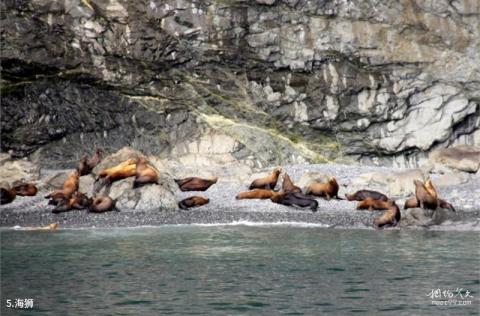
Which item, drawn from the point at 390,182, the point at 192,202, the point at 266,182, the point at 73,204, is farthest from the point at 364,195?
→ the point at 73,204

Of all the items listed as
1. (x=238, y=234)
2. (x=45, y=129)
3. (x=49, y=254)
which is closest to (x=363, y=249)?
(x=238, y=234)

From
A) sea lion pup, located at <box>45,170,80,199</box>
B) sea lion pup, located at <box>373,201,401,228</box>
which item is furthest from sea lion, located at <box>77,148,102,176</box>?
sea lion pup, located at <box>373,201,401,228</box>

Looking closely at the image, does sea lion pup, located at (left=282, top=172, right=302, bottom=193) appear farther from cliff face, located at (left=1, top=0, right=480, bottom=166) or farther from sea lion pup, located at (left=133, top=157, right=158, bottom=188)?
cliff face, located at (left=1, top=0, right=480, bottom=166)

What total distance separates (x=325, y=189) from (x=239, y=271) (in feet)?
38.2

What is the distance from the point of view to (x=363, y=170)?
34.9m

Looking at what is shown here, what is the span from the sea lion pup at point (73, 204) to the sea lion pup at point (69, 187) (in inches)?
27.1

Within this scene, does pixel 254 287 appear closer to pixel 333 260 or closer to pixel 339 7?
pixel 333 260

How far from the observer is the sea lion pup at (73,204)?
28.7 m

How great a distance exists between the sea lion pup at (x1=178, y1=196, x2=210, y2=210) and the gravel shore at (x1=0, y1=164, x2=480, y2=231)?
24 centimetres

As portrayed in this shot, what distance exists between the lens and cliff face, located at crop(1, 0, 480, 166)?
38031 mm

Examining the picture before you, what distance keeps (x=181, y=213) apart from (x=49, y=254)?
24.5ft

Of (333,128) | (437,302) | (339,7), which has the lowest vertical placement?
(437,302)

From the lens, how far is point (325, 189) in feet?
99.6

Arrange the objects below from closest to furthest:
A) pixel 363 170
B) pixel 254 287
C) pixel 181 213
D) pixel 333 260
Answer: pixel 254 287, pixel 333 260, pixel 181 213, pixel 363 170
